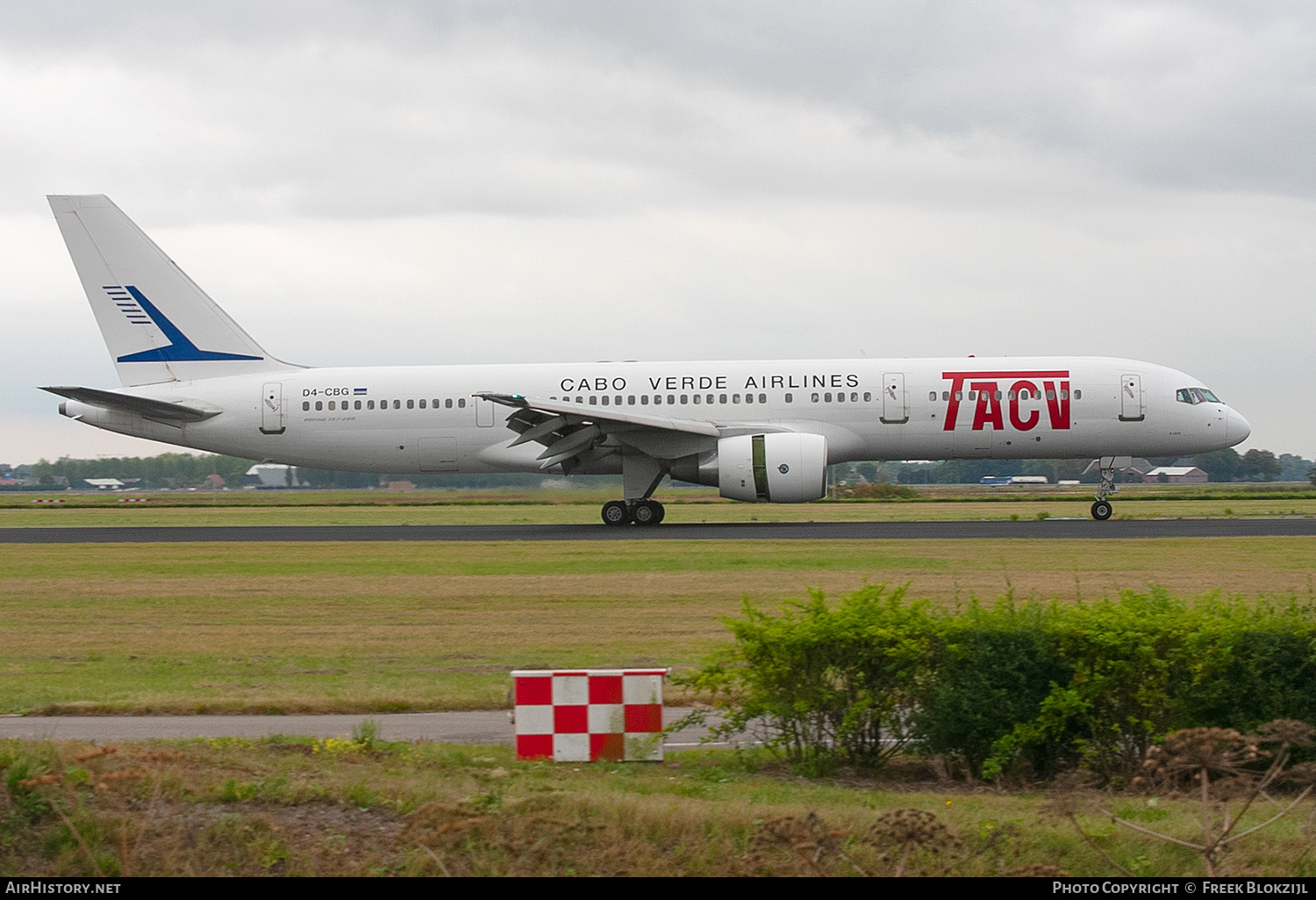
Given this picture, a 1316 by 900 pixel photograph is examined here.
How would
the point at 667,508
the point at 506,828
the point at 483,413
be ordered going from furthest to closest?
the point at 667,508, the point at 483,413, the point at 506,828

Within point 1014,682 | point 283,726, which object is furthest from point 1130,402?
point 283,726

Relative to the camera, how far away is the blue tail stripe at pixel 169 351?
3328cm

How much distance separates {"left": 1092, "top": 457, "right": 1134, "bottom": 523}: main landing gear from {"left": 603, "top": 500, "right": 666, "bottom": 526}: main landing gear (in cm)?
1162

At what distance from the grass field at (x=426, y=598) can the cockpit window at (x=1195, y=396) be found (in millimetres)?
6531

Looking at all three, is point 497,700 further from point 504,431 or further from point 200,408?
point 200,408

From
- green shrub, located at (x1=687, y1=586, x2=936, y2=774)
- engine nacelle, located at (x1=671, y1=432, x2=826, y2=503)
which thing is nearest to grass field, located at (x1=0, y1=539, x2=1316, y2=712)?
green shrub, located at (x1=687, y1=586, x2=936, y2=774)

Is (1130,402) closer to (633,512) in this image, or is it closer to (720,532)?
(720,532)

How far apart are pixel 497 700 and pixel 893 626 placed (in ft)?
13.5

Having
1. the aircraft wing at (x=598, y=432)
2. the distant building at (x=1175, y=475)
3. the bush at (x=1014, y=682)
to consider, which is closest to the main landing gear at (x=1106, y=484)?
the aircraft wing at (x=598, y=432)

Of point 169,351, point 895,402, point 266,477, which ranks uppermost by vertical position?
point 169,351

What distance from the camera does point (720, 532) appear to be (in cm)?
2991

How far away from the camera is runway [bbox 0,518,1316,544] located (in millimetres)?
27469

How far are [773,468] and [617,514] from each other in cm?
529

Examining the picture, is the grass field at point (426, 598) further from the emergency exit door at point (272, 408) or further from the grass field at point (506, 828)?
the emergency exit door at point (272, 408)
